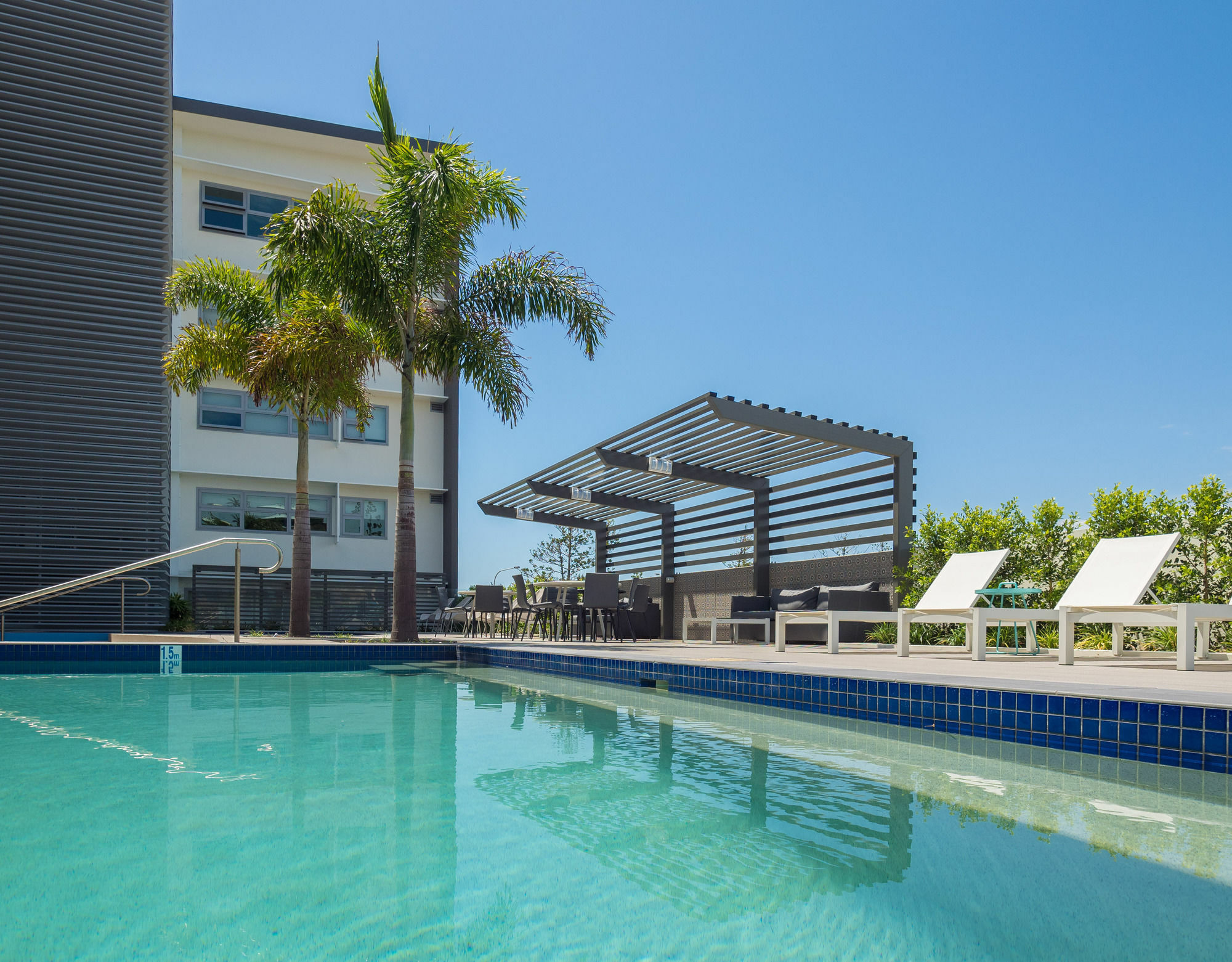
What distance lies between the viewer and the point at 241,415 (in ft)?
55.2

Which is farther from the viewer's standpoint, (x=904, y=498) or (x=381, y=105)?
(x=904, y=498)

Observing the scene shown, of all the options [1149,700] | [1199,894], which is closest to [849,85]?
[1149,700]

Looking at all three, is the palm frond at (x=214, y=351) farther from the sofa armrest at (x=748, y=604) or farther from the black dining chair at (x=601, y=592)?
the sofa armrest at (x=748, y=604)

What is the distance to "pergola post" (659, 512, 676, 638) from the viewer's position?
15.7 metres

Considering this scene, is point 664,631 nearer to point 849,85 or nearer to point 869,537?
point 869,537

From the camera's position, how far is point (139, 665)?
28.3ft

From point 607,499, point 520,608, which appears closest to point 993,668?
point 520,608

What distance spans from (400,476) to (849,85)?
29.2ft

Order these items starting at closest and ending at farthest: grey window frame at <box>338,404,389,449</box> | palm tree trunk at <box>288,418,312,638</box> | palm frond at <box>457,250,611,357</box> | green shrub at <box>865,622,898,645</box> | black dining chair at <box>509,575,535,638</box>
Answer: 1. palm frond at <box>457,250,611,357</box>
2. green shrub at <box>865,622,898,645</box>
3. palm tree trunk at <box>288,418,312,638</box>
4. black dining chair at <box>509,575,535,638</box>
5. grey window frame at <box>338,404,389,449</box>

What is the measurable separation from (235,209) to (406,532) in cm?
1011

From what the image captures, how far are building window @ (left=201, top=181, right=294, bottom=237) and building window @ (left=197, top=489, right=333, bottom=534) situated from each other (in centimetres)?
501

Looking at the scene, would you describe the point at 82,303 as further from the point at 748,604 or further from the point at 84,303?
the point at 748,604

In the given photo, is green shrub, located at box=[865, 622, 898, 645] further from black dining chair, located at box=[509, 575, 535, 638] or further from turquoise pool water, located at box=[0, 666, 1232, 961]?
turquoise pool water, located at box=[0, 666, 1232, 961]

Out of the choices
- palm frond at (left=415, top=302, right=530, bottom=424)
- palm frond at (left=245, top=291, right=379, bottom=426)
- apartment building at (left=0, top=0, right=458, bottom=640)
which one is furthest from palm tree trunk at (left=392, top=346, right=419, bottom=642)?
apartment building at (left=0, top=0, right=458, bottom=640)
